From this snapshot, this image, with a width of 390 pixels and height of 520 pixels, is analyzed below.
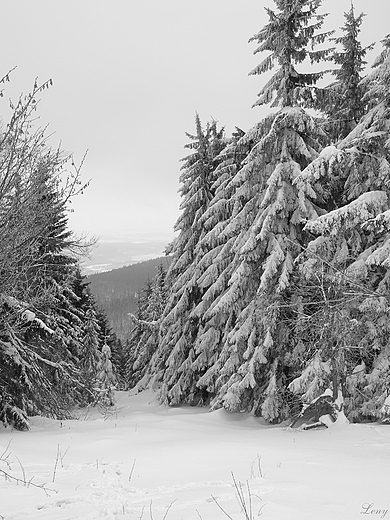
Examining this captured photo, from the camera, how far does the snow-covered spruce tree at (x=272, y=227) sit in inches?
479

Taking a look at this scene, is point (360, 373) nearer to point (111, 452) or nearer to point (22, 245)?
point (111, 452)

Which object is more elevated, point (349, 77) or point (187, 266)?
point (349, 77)

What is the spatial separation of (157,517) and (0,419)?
9.62 metres

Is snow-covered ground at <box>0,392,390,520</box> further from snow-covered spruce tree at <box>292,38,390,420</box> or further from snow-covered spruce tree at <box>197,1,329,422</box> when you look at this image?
snow-covered spruce tree at <box>197,1,329,422</box>

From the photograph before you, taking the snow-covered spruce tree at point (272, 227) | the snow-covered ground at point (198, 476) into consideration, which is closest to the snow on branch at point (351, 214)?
the snow-covered spruce tree at point (272, 227)

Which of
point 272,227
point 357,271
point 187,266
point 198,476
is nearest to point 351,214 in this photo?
point 357,271

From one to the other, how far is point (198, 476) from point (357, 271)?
707cm

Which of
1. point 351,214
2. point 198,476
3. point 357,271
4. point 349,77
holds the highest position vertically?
point 349,77

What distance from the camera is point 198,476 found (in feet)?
18.4

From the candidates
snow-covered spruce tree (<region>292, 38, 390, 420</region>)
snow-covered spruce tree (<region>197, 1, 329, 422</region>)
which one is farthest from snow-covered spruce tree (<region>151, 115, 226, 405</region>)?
snow-covered spruce tree (<region>292, 38, 390, 420</region>)

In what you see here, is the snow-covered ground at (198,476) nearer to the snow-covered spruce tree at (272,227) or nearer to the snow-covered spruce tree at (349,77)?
the snow-covered spruce tree at (272,227)

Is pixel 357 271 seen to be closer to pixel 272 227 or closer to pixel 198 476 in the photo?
pixel 272 227

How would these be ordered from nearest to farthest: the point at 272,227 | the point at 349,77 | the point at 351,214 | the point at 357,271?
the point at 351,214, the point at 357,271, the point at 272,227, the point at 349,77

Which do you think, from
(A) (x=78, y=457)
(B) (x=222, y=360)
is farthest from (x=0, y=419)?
(B) (x=222, y=360)
